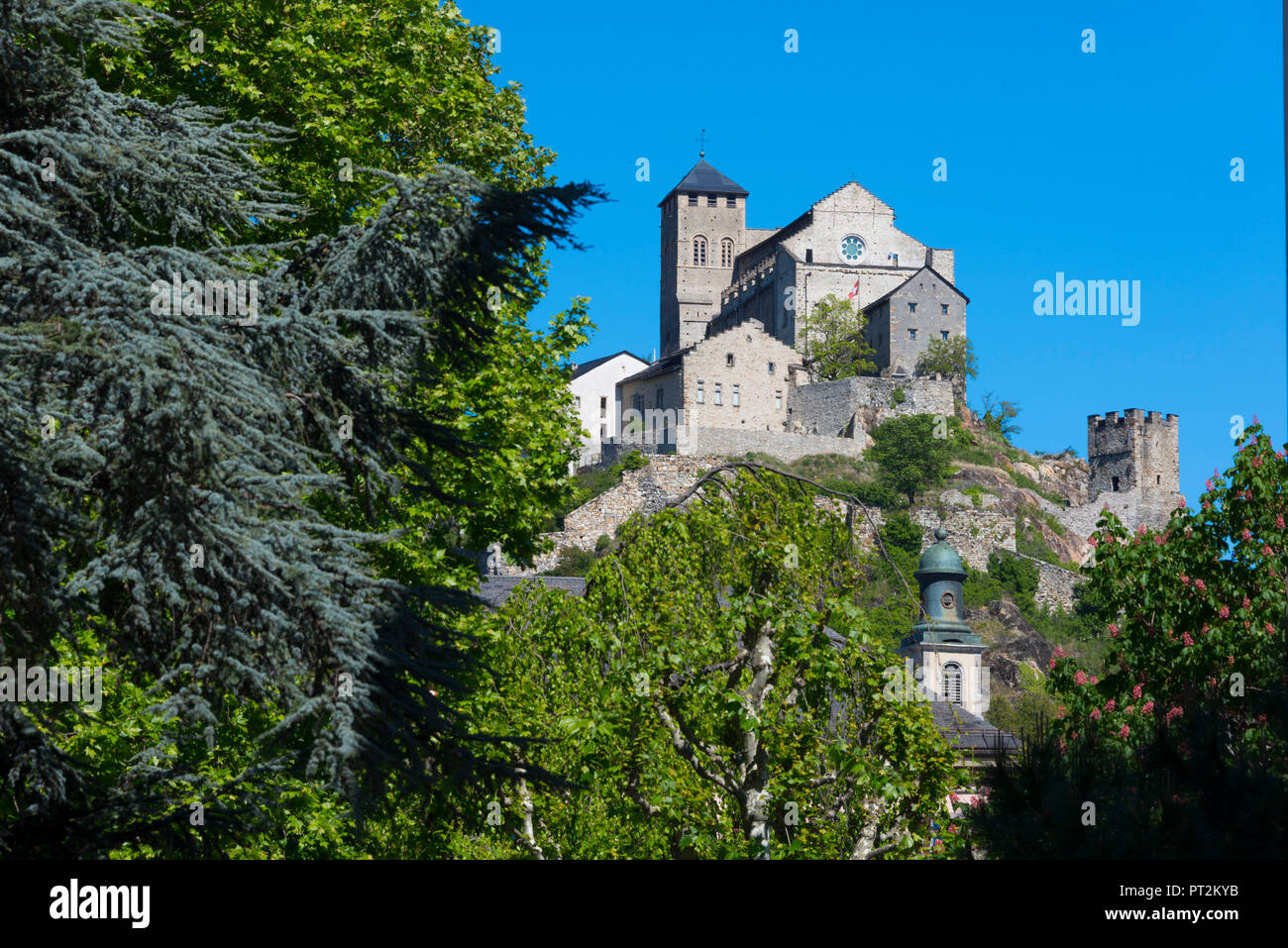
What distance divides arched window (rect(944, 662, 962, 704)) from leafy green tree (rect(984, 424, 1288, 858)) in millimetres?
24785

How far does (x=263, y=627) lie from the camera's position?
7469 mm

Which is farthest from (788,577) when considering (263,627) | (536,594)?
(536,594)

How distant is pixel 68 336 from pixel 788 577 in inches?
204

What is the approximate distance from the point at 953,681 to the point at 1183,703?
120ft

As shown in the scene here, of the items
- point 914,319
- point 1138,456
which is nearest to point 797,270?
point 914,319

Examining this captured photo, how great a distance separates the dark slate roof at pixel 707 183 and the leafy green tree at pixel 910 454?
34393 mm

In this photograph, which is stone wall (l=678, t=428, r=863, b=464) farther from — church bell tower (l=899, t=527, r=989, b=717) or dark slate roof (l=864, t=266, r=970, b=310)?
church bell tower (l=899, t=527, r=989, b=717)

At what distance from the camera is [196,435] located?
680 centimetres

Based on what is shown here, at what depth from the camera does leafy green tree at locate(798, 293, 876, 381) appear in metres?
82.9

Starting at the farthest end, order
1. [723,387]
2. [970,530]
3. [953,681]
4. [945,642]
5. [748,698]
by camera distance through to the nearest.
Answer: [723,387], [970,530], [953,681], [945,642], [748,698]

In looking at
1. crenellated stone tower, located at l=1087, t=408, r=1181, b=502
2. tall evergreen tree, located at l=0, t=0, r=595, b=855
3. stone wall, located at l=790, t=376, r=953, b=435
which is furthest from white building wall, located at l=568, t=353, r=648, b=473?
tall evergreen tree, located at l=0, t=0, r=595, b=855

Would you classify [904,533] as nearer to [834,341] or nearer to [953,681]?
[834,341]

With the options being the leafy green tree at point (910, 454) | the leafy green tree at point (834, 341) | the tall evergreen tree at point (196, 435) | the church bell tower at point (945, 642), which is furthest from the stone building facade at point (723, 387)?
the tall evergreen tree at point (196, 435)
